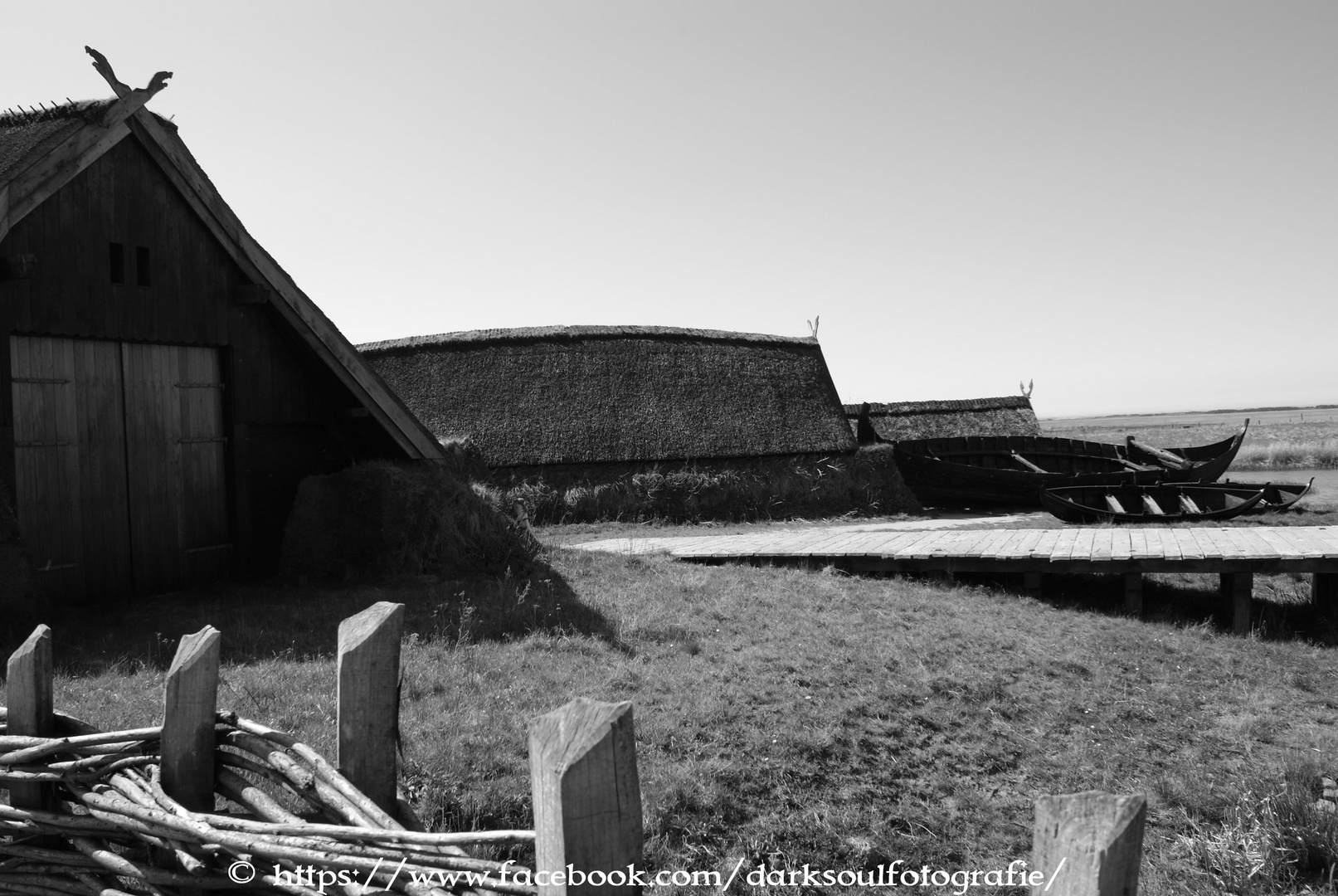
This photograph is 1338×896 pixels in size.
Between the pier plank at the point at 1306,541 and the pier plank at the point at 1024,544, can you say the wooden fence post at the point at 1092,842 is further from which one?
the pier plank at the point at 1306,541

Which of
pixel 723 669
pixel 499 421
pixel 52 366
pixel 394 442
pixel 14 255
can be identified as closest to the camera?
pixel 723 669

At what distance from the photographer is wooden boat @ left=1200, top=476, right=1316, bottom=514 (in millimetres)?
17859

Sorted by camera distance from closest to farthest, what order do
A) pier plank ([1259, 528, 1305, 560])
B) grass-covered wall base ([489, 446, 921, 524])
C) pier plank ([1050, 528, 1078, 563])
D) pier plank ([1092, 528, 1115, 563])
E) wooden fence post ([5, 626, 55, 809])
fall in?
wooden fence post ([5, 626, 55, 809]) < pier plank ([1259, 528, 1305, 560]) < pier plank ([1092, 528, 1115, 563]) < pier plank ([1050, 528, 1078, 563]) < grass-covered wall base ([489, 446, 921, 524])

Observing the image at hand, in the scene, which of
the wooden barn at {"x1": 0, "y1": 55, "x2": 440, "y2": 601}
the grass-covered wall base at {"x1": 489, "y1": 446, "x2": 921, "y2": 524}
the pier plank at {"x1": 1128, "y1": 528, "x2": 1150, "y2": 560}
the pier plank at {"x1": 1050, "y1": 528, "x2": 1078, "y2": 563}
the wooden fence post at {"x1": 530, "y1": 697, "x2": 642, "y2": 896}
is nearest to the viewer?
the wooden fence post at {"x1": 530, "y1": 697, "x2": 642, "y2": 896}

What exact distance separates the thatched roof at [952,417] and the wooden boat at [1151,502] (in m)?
10.5

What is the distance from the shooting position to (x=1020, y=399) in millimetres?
30859

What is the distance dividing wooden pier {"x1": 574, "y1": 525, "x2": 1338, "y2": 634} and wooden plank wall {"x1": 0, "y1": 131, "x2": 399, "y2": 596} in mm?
4793

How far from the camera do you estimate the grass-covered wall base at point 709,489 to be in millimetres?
20203

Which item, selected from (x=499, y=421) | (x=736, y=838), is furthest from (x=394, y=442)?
(x=499, y=421)

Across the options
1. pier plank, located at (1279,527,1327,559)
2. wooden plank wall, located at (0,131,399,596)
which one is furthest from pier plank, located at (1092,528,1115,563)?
wooden plank wall, located at (0,131,399,596)

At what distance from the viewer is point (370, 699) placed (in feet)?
10.8

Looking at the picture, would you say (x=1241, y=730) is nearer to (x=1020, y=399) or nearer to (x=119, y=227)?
(x=119, y=227)

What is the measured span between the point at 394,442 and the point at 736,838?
7197mm

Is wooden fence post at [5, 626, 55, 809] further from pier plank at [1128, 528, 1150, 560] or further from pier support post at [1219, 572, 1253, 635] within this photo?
pier support post at [1219, 572, 1253, 635]
